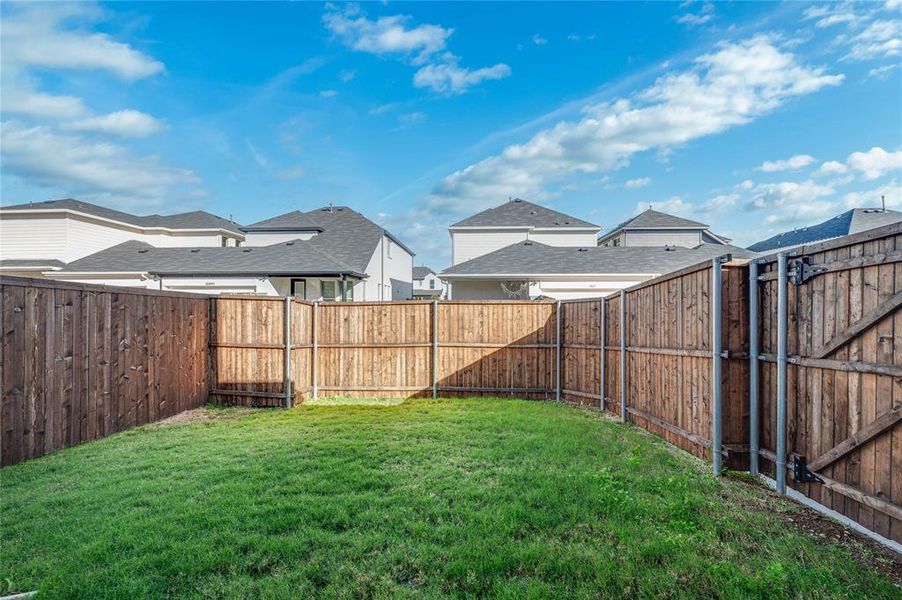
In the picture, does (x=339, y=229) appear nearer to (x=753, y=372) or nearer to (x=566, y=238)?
(x=566, y=238)

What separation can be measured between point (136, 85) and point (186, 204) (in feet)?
57.6

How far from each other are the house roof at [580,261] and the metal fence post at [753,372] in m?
12.4

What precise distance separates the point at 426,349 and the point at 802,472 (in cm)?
696

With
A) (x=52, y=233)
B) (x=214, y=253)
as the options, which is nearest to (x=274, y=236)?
(x=214, y=253)

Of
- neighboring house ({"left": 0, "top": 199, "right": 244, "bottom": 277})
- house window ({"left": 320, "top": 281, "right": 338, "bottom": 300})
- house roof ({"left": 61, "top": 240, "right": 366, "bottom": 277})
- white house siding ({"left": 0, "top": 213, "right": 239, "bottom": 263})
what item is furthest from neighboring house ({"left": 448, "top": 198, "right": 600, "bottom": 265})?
white house siding ({"left": 0, "top": 213, "right": 239, "bottom": 263})

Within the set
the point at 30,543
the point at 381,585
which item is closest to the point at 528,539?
the point at 381,585

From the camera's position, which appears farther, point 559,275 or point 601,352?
point 559,275

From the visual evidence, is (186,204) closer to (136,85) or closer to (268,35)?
(136,85)

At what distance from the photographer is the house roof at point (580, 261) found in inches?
664

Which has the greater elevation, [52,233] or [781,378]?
[52,233]

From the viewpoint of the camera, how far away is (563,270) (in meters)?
16.9

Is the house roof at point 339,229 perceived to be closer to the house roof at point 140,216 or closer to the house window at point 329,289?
the house window at point 329,289

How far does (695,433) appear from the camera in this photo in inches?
200

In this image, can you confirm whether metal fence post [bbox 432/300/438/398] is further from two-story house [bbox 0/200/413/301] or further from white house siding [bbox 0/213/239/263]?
white house siding [bbox 0/213/239/263]
